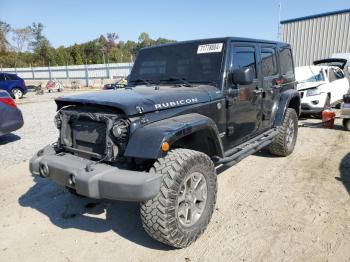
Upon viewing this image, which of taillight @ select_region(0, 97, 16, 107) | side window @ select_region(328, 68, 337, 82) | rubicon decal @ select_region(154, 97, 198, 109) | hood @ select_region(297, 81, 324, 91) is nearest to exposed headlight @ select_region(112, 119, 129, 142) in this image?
rubicon decal @ select_region(154, 97, 198, 109)

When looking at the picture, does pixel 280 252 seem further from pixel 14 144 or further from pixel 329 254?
pixel 14 144

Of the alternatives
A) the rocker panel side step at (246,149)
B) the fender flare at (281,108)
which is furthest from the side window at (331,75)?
the rocker panel side step at (246,149)

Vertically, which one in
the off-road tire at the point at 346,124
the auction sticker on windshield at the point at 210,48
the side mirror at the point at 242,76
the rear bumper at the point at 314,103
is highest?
the auction sticker on windshield at the point at 210,48

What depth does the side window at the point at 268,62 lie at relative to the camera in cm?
505

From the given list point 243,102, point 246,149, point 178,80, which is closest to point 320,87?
point 243,102

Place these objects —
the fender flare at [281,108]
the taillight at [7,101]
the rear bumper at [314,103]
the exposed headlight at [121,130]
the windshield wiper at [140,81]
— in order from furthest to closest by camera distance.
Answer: the rear bumper at [314,103] < the taillight at [7,101] < the fender flare at [281,108] < the windshield wiper at [140,81] < the exposed headlight at [121,130]

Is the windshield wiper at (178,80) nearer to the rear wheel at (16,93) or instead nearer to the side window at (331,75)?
the side window at (331,75)

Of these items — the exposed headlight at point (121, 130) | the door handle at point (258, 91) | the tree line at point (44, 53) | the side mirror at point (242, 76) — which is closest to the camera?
the exposed headlight at point (121, 130)

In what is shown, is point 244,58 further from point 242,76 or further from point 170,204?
point 170,204

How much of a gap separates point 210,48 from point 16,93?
63.1 ft

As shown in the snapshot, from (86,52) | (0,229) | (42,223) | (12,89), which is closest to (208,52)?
(42,223)

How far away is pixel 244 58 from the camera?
14.8 feet

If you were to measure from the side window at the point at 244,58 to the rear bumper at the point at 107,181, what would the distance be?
2216 millimetres

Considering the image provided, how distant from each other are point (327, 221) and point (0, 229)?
12.0 ft
